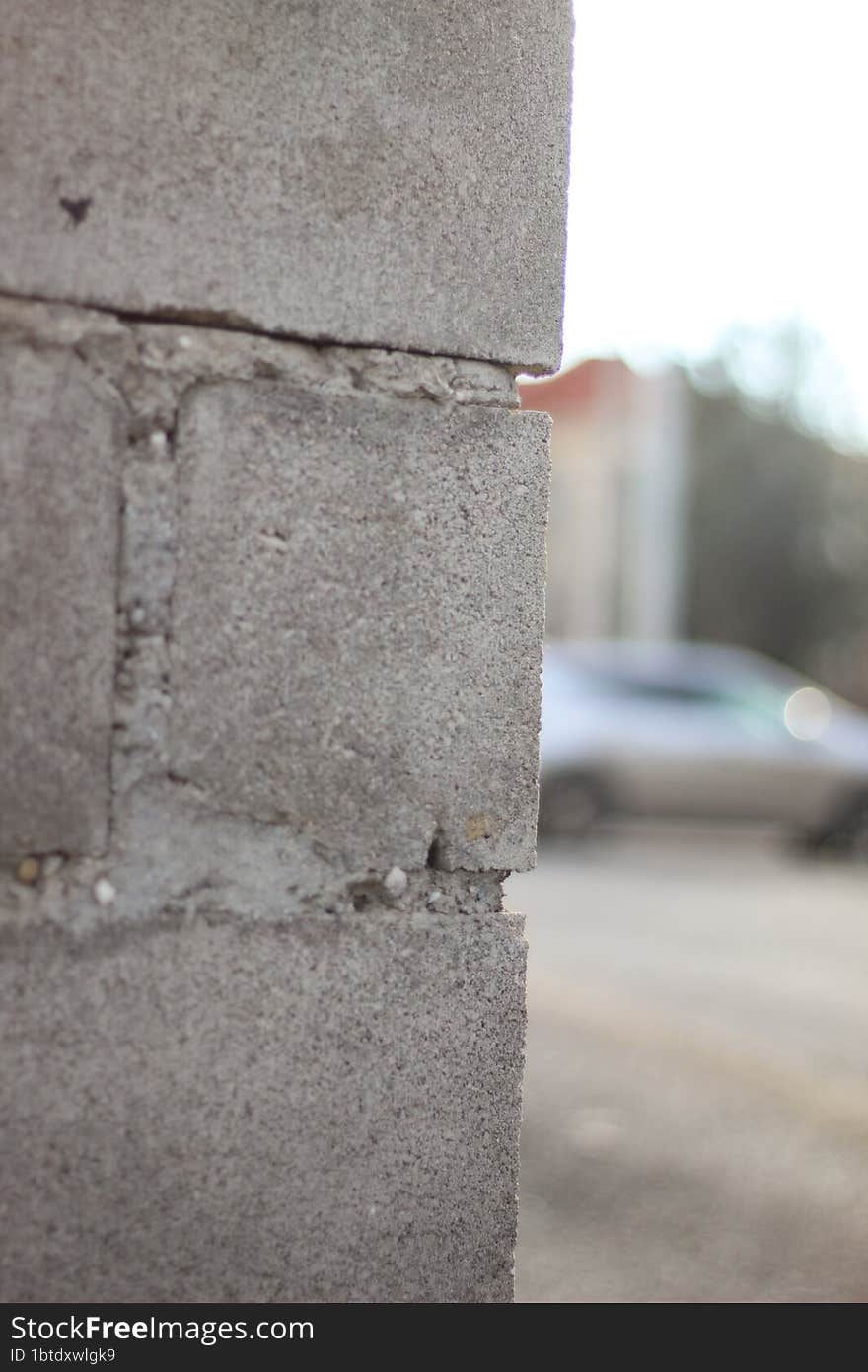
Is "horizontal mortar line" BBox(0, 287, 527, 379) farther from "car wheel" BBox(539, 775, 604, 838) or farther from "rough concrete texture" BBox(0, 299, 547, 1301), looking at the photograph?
"car wheel" BBox(539, 775, 604, 838)

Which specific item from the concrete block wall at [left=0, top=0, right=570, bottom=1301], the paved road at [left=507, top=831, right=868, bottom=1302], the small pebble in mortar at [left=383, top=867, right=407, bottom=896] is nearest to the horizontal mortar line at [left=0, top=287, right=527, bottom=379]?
the concrete block wall at [left=0, top=0, right=570, bottom=1301]

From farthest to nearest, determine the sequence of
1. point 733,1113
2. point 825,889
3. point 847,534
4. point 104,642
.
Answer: point 847,534 → point 825,889 → point 733,1113 → point 104,642

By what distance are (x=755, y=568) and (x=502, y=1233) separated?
31214 millimetres

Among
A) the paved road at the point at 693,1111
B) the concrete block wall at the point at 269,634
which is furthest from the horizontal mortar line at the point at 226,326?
the paved road at the point at 693,1111

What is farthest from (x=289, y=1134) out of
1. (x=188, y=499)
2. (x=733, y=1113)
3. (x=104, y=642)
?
(x=733, y=1113)

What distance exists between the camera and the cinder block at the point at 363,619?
5.62 feet

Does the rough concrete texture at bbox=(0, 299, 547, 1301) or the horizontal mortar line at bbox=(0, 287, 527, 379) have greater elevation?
the horizontal mortar line at bbox=(0, 287, 527, 379)

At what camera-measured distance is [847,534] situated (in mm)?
32156

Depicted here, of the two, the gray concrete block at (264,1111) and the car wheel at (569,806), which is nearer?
the gray concrete block at (264,1111)

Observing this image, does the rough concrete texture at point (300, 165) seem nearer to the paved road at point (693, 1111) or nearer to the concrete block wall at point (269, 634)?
the concrete block wall at point (269, 634)

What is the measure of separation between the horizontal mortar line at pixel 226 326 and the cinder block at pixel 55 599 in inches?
2.3

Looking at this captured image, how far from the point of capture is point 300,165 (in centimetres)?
174

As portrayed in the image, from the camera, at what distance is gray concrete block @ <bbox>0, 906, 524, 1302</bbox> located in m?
1.62
